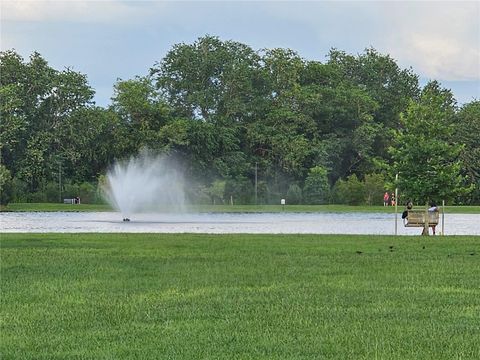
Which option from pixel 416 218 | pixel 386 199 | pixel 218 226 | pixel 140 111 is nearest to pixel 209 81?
pixel 140 111

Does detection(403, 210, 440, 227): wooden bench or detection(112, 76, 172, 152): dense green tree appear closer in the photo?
detection(403, 210, 440, 227): wooden bench

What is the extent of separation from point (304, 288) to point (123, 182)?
140ft

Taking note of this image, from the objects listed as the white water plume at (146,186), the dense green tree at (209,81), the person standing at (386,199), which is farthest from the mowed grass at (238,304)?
the dense green tree at (209,81)

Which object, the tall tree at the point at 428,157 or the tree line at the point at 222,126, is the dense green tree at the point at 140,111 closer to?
the tree line at the point at 222,126

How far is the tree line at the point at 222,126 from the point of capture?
72.9 m

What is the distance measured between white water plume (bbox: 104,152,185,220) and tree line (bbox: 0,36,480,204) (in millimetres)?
1476

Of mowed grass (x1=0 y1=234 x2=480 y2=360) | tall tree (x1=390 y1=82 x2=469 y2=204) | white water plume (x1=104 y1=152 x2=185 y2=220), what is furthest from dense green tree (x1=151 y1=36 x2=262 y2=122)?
mowed grass (x1=0 y1=234 x2=480 y2=360)

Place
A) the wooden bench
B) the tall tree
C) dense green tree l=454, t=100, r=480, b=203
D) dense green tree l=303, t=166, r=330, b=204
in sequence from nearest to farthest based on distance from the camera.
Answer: the tall tree
the wooden bench
dense green tree l=303, t=166, r=330, b=204
dense green tree l=454, t=100, r=480, b=203

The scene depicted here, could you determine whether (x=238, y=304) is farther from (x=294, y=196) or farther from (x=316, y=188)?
(x=294, y=196)

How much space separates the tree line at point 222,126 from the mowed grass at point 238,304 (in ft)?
165

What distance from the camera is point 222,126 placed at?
80.8 metres

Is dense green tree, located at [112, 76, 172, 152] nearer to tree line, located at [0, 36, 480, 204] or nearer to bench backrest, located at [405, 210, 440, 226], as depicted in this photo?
tree line, located at [0, 36, 480, 204]

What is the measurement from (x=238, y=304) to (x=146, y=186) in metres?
45.9

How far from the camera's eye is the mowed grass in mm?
7320
